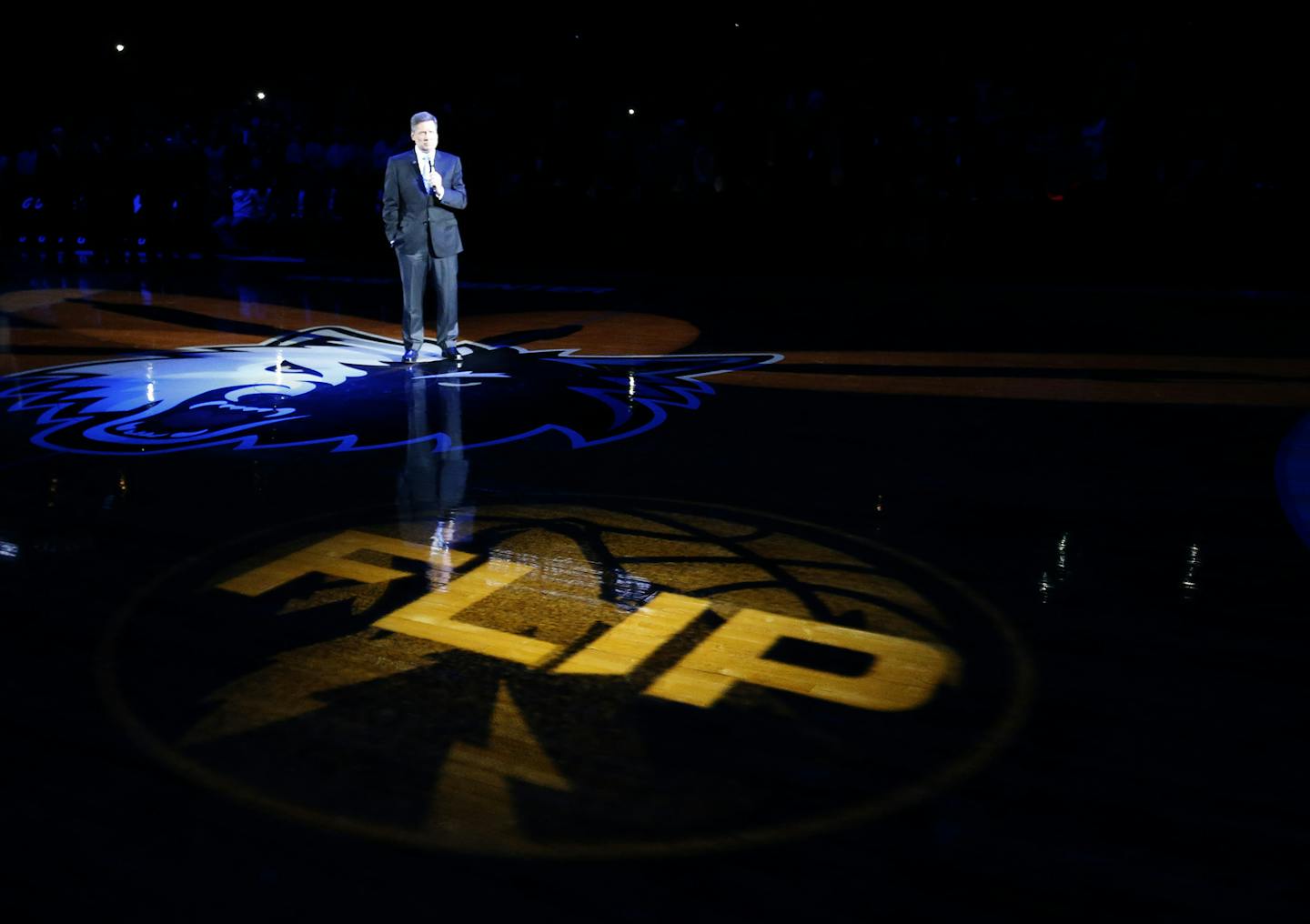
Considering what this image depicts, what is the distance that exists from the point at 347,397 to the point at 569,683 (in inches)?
158

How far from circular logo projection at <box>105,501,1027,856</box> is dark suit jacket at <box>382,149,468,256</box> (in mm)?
3532

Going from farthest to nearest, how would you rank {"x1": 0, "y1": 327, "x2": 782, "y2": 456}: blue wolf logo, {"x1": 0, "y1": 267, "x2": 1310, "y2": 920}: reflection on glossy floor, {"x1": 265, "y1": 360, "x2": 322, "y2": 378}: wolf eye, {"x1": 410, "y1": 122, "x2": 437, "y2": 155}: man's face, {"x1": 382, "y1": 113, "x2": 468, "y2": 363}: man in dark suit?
{"x1": 265, "y1": 360, "x2": 322, "y2": 378}: wolf eye, {"x1": 382, "y1": 113, "x2": 468, "y2": 363}: man in dark suit, {"x1": 410, "y1": 122, "x2": 437, "y2": 155}: man's face, {"x1": 0, "y1": 327, "x2": 782, "y2": 456}: blue wolf logo, {"x1": 0, "y1": 267, "x2": 1310, "y2": 920}: reflection on glossy floor

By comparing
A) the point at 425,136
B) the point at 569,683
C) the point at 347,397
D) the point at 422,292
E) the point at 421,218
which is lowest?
the point at 569,683

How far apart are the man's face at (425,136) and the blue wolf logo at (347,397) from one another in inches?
51.4

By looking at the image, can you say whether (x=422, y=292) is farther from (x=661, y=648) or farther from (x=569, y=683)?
(x=569, y=683)

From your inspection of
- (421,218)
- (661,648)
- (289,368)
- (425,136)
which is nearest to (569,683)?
(661,648)

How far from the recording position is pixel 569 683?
2850 mm

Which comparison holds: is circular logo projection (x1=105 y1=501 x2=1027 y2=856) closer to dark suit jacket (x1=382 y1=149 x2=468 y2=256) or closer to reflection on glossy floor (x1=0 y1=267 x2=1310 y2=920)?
reflection on glossy floor (x1=0 y1=267 x2=1310 y2=920)

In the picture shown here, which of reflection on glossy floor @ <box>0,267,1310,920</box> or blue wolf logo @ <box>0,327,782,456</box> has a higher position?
blue wolf logo @ <box>0,327,782,456</box>

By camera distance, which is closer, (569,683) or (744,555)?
(569,683)

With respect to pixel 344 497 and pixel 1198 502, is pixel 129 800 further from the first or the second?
pixel 1198 502

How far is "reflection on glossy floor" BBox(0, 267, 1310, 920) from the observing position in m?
2.16

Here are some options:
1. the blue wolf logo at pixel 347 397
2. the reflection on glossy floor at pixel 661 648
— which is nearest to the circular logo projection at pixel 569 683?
the reflection on glossy floor at pixel 661 648

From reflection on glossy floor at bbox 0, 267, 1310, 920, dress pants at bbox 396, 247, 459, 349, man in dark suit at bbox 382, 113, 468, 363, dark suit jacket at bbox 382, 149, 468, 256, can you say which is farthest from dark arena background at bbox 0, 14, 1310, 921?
dark suit jacket at bbox 382, 149, 468, 256
